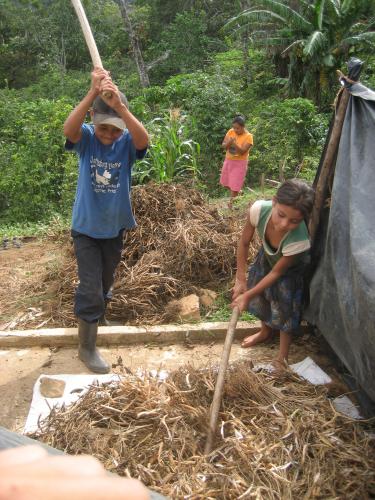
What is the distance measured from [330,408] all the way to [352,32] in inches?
532

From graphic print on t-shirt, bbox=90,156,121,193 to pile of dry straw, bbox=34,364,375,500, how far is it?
1.19 m

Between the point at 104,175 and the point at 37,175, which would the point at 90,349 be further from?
the point at 37,175

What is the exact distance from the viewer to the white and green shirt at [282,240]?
2.84m

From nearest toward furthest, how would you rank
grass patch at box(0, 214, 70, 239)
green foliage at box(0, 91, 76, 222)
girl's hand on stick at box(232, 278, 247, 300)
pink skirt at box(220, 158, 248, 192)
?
girl's hand on stick at box(232, 278, 247, 300) < grass patch at box(0, 214, 70, 239) < pink skirt at box(220, 158, 248, 192) < green foliage at box(0, 91, 76, 222)

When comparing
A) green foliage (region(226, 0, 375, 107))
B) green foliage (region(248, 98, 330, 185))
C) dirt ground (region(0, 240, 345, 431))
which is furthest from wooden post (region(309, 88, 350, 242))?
green foliage (region(226, 0, 375, 107))

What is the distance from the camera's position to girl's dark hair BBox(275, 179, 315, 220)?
267 centimetres

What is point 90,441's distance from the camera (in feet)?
7.88

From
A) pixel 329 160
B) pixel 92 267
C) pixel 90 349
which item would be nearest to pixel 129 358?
pixel 90 349

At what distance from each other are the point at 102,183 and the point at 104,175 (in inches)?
2.2

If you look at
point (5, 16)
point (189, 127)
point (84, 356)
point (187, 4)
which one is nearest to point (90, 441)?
point (84, 356)

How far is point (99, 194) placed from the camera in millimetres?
3020

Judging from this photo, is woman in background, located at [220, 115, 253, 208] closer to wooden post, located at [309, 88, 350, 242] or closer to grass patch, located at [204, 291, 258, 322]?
grass patch, located at [204, 291, 258, 322]

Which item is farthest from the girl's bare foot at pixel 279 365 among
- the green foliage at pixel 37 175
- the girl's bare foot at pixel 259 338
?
the green foliage at pixel 37 175

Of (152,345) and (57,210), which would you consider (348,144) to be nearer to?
(152,345)
